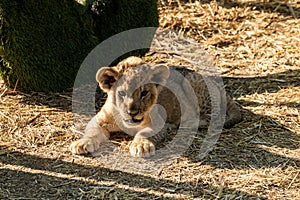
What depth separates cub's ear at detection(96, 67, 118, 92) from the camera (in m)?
5.89

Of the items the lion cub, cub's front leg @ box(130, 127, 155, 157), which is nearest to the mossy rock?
the lion cub

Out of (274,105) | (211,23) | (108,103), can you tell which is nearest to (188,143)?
(108,103)

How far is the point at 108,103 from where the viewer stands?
6156 millimetres

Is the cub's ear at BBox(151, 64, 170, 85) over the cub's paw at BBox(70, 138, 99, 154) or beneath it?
over

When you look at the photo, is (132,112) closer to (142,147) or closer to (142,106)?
(142,106)

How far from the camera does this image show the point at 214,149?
236 inches

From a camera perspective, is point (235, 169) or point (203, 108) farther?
point (203, 108)

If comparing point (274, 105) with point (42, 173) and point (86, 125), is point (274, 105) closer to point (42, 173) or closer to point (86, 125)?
point (86, 125)

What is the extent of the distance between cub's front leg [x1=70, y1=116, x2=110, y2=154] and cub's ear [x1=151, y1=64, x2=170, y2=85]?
0.73m

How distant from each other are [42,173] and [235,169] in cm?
174

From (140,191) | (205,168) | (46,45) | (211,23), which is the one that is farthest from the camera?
(211,23)

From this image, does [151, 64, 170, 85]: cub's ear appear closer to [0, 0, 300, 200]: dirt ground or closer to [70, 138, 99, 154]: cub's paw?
[0, 0, 300, 200]: dirt ground

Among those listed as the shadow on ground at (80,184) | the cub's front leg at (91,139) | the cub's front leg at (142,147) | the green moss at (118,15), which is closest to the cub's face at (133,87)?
the cub's front leg at (142,147)

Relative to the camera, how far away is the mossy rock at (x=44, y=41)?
6.93 meters
